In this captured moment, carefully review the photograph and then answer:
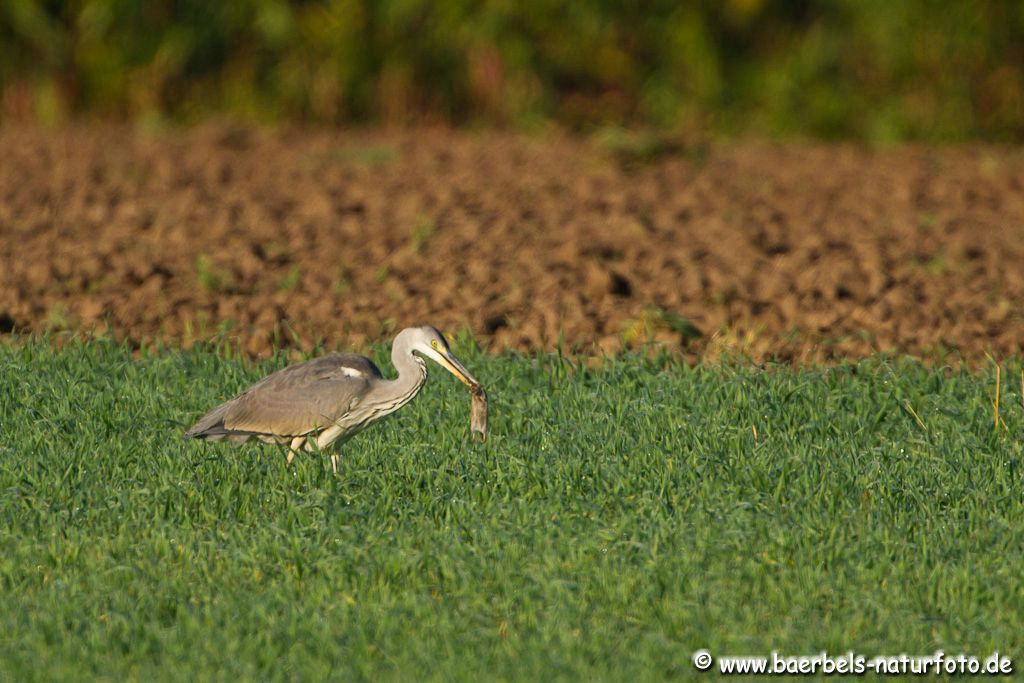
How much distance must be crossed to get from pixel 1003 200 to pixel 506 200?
13.6 ft

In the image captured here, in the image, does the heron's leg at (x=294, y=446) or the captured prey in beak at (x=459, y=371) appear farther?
the heron's leg at (x=294, y=446)

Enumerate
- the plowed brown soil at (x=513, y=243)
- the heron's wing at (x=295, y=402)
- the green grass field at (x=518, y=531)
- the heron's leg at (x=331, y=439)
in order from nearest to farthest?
1. the green grass field at (x=518, y=531)
2. the heron's wing at (x=295, y=402)
3. the heron's leg at (x=331, y=439)
4. the plowed brown soil at (x=513, y=243)

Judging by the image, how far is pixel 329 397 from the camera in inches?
254

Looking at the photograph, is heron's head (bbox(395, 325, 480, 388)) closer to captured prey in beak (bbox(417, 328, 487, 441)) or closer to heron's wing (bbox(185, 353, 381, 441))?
captured prey in beak (bbox(417, 328, 487, 441))

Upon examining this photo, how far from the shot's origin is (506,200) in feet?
41.6

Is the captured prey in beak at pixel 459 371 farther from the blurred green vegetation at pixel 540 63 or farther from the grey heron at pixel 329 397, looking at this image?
the blurred green vegetation at pixel 540 63

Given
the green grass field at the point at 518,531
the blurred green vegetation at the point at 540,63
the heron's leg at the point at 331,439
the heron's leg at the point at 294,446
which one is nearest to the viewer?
the green grass field at the point at 518,531

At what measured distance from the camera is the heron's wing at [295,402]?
255 inches

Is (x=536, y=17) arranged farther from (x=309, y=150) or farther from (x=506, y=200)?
(x=506, y=200)

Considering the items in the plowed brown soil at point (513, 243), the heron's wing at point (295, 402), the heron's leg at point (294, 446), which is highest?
the heron's wing at point (295, 402)

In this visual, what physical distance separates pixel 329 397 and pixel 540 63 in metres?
11.2

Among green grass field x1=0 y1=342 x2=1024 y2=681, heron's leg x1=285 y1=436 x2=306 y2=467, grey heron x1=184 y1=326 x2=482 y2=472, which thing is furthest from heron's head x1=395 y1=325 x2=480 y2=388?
heron's leg x1=285 y1=436 x2=306 y2=467

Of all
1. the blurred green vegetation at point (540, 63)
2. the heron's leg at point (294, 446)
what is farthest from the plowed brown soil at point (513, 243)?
the heron's leg at point (294, 446)

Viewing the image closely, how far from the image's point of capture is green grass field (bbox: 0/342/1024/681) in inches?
203
